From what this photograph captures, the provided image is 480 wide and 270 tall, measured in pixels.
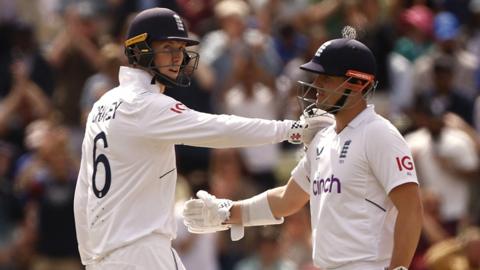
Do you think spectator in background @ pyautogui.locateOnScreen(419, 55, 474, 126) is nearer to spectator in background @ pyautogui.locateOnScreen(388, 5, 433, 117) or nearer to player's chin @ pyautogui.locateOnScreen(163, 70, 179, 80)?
spectator in background @ pyautogui.locateOnScreen(388, 5, 433, 117)

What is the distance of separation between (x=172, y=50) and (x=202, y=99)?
20.9 ft

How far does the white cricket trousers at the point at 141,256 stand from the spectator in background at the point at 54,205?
551cm

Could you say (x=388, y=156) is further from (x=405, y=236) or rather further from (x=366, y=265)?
(x=366, y=265)

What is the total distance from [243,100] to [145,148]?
658cm

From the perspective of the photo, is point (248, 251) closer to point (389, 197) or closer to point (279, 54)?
point (279, 54)

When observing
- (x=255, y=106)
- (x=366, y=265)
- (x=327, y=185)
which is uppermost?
(x=327, y=185)

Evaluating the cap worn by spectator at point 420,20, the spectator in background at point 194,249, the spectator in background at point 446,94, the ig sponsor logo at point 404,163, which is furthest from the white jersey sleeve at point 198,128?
the cap worn by spectator at point 420,20

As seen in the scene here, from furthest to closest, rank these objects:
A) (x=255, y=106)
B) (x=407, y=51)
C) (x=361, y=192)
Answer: (x=407, y=51)
(x=255, y=106)
(x=361, y=192)

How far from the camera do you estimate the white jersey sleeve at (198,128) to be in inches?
344

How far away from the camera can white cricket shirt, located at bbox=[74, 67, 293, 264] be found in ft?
28.7

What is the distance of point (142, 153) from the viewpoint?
28.9ft

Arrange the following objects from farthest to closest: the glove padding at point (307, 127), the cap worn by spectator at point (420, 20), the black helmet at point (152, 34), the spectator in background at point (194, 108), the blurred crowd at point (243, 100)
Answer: the cap worn by spectator at point (420, 20), the spectator in background at point (194, 108), the blurred crowd at point (243, 100), the black helmet at point (152, 34), the glove padding at point (307, 127)

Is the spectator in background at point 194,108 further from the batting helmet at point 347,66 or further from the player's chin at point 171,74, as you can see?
the batting helmet at point 347,66

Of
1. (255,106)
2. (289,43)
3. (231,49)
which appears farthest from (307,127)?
(289,43)
